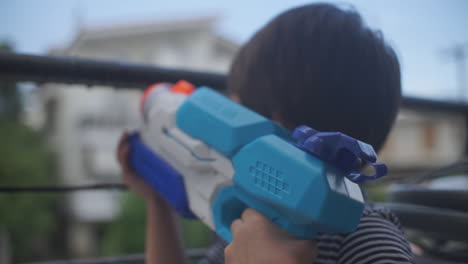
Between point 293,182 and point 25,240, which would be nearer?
point 293,182

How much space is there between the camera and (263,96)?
49 centimetres

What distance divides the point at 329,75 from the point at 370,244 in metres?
0.19

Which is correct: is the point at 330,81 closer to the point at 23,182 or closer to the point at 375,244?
the point at 375,244

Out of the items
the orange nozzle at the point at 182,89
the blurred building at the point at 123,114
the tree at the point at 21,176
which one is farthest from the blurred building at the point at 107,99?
the orange nozzle at the point at 182,89

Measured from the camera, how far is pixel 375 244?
0.37m

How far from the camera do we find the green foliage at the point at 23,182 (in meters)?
7.10

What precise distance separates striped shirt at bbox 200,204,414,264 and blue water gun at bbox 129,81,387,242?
74 mm

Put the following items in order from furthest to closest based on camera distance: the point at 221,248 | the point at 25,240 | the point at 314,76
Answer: the point at 25,240 < the point at 221,248 < the point at 314,76

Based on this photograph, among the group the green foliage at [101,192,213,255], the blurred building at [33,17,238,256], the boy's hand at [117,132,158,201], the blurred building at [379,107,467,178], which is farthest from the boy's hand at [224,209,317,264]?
the blurred building at [379,107,467,178]

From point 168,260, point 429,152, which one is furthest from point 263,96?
point 429,152

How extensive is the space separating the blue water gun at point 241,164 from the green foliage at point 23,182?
23.6 feet

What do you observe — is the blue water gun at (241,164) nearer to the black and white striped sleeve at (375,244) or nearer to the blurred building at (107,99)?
the black and white striped sleeve at (375,244)

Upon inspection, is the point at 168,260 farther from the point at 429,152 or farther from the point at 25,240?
the point at 25,240

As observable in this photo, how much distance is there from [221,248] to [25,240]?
8764 mm
